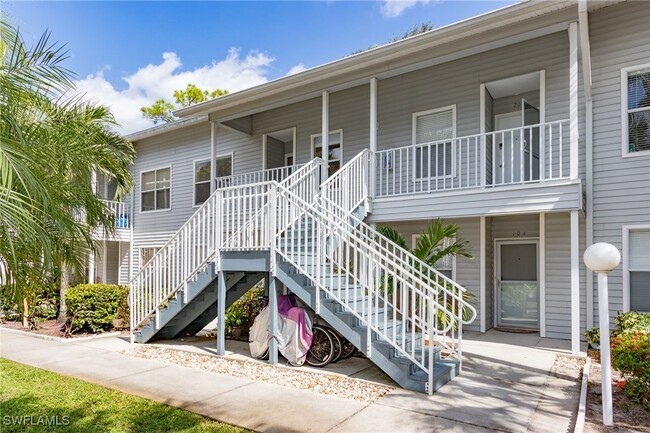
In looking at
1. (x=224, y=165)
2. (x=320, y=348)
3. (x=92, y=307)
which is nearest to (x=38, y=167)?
(x=320, y=348)

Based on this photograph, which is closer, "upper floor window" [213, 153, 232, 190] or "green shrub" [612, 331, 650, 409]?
"green shrub" [612, 331, 650, 409]

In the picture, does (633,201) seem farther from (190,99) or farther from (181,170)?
(190,99)

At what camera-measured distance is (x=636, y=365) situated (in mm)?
4734

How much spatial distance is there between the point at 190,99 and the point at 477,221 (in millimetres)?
23481

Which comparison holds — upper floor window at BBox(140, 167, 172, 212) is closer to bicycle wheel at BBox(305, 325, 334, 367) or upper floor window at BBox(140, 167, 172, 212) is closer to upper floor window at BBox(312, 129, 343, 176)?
upper floor window at BBox(312, 129, 343, 176)

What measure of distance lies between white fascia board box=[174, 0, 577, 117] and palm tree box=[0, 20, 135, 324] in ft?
15.1

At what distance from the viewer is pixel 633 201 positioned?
302 inches

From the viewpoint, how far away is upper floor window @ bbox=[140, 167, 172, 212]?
51.5ft

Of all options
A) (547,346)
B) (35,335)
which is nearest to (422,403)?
(547,346)

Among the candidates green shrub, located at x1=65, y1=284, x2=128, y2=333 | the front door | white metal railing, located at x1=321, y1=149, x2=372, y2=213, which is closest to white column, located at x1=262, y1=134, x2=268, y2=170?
white metal railing, located at x1=321, y1=149, x2=372, y2=213

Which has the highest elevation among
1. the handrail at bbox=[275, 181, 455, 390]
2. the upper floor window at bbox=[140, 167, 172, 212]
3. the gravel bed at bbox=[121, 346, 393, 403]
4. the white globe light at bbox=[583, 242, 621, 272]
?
the upper floor window at bbox=[140, 167, 172, 212]

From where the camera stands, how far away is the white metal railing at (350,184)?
317 inches

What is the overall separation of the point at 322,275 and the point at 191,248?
9.34 feet

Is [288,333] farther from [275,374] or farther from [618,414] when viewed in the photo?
[618,414]
